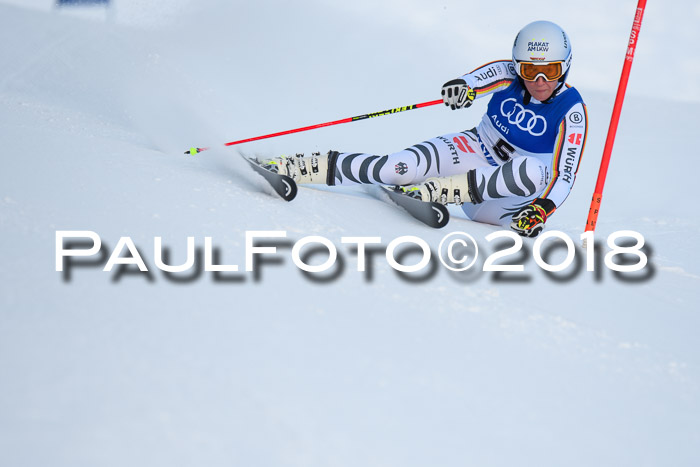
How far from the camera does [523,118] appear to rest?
11.1 ft

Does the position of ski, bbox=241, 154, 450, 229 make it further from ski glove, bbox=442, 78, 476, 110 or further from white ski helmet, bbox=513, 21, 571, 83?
white ski helmet, bbox=513, 21, 571, 83

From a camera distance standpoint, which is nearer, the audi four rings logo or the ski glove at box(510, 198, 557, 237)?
the ski glove at box(510, 198, 557, 237)

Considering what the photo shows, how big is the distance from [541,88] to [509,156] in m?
0.37

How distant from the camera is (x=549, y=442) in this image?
67.1 inches

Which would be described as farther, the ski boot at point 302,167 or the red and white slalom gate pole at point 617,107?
the red and white slalom gate pole at point 617,107

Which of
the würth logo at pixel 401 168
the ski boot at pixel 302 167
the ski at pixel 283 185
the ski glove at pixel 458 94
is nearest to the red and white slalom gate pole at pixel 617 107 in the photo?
the ski glove at pixel 458 94

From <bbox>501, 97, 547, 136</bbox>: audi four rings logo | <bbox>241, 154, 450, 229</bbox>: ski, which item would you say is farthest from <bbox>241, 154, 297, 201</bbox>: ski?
<bbox>501, 97, 547, 136</bbox>: audi four rings logo

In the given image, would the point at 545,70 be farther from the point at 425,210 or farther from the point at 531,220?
the point at 425,210

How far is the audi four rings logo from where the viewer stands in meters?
3.32

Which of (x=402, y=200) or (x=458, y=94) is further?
(x=458, y=94)

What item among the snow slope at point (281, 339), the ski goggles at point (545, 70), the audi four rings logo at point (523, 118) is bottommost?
the snow slope at point (281, 339)

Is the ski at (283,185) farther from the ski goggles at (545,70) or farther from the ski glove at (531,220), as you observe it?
the ski goggles at (545,70)

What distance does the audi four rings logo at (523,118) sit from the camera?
3.32 m

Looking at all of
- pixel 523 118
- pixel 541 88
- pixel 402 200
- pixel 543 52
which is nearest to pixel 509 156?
pixel 523 118
